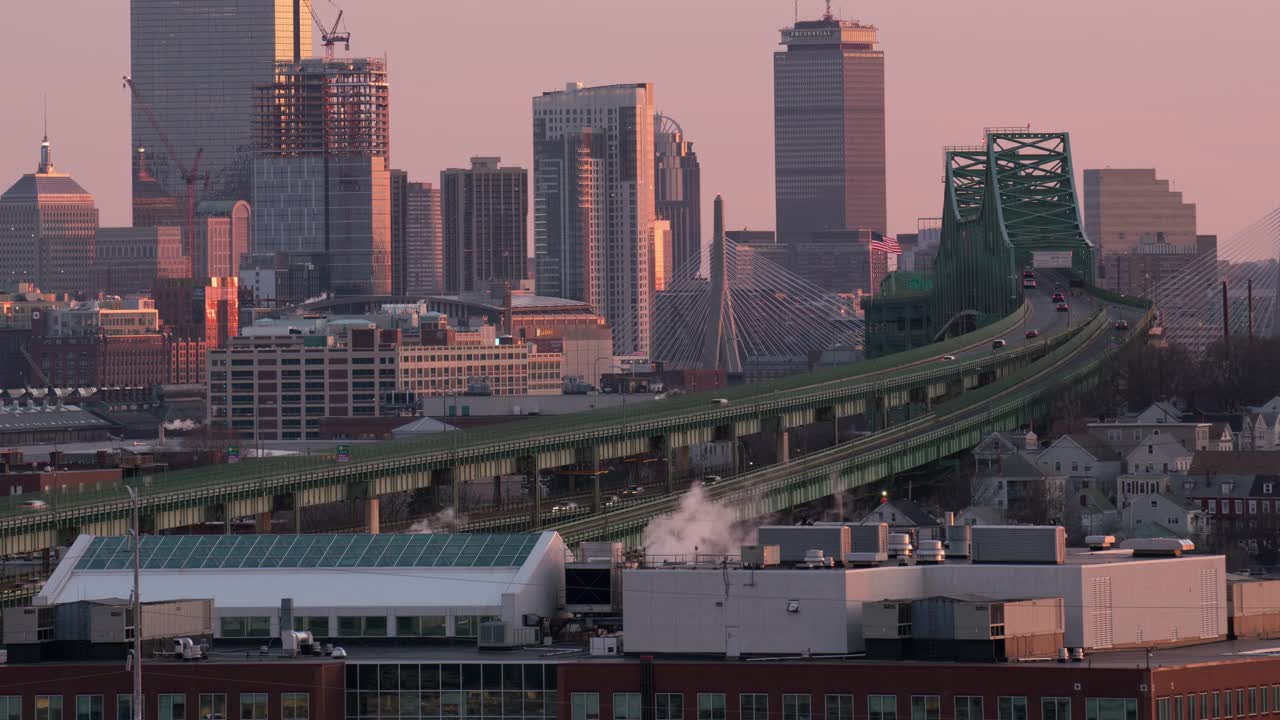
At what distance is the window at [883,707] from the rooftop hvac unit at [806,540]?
10208 mm

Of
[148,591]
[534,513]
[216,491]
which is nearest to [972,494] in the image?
[534,513]

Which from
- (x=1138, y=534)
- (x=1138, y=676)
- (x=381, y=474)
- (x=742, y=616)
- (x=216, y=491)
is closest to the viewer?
(x=1138, y=676)

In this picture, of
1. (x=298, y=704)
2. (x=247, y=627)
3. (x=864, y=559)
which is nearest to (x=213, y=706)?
(x=298, y=704)

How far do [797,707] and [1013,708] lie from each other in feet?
14.9

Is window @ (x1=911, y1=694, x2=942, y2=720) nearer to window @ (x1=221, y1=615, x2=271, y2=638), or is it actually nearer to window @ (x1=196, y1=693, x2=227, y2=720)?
window @ (x1=196, y1=693, x2=227, y2=720)

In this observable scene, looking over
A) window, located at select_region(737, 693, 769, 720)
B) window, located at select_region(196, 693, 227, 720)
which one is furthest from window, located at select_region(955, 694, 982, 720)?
window, located at select_region(196, 693, 227, 720)

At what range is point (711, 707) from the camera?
75.2 m

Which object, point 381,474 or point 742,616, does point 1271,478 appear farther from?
point 742,616

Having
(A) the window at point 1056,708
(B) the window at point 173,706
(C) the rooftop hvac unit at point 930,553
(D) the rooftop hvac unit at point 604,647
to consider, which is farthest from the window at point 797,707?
(B) the window at point 173,706

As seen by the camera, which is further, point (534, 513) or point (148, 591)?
point (534, 513)

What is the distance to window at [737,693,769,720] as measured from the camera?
246 feet

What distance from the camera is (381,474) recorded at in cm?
14738

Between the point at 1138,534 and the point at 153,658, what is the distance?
Answer: 300 feet

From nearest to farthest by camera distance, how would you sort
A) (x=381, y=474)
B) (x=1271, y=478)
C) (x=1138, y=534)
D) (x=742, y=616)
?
(x=742, y=616)
(x=381, y=474)
(x=1138, y=534)
(x=1271, y=478)
